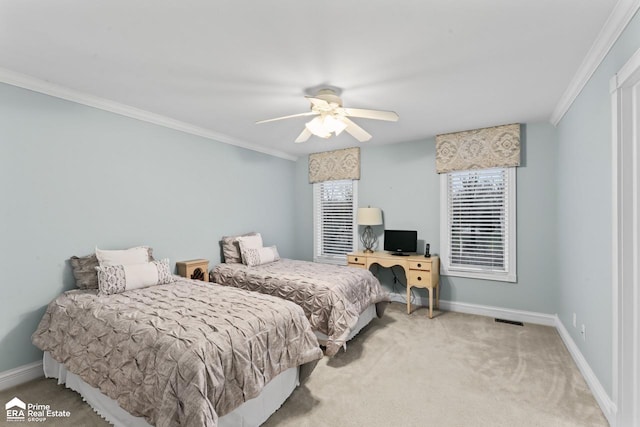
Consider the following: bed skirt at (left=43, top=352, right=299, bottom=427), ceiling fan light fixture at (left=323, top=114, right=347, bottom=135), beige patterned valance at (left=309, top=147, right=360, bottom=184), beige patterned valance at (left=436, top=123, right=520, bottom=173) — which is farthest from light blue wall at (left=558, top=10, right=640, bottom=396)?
beige patterned valance at (left=309, top=147, right=360, bottom=184)

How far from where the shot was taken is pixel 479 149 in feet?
13.1

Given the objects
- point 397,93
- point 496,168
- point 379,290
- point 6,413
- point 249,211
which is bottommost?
point 6,413

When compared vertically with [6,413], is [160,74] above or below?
above

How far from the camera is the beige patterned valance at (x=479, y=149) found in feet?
12.4

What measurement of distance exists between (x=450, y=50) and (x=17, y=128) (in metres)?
3.57

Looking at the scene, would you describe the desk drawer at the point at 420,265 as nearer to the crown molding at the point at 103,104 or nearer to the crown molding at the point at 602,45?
the crown molding at the point at 602,45

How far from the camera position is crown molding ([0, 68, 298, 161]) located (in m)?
2.50

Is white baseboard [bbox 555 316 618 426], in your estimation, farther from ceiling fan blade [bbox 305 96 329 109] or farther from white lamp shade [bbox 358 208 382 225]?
ceiling fan blade [bbox 305 96 329 109]

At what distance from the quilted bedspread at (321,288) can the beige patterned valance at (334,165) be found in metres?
1.87

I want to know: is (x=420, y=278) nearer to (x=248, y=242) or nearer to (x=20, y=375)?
(x=248, y=242)

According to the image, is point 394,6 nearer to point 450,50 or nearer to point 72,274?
point 450,50

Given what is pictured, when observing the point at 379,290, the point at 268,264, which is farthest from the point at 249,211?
the point at 379,290

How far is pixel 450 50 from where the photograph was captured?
2125mm

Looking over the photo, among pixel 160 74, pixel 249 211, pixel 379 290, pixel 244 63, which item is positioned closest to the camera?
pixel 244 63
